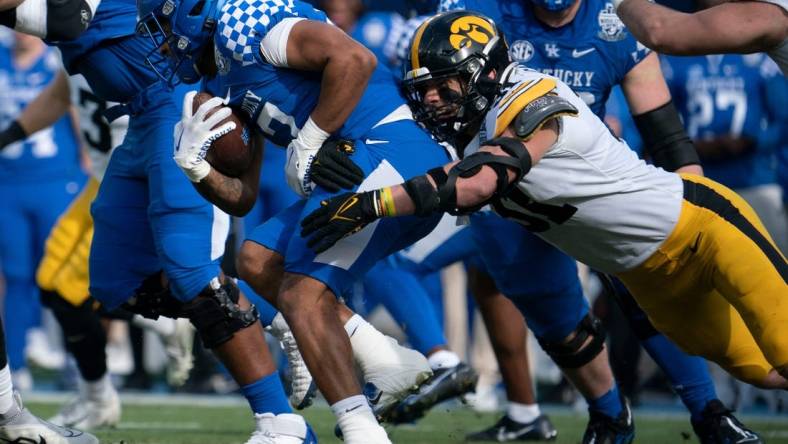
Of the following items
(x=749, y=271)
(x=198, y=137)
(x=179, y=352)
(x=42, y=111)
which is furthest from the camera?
(x=42, y=111)

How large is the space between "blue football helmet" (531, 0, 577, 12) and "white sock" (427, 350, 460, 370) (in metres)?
1.67

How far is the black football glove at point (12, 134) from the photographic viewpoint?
673 cm

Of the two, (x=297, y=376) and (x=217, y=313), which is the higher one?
(x=217, y=313)

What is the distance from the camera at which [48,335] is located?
1175 centimetres

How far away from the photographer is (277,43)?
462 centimetres

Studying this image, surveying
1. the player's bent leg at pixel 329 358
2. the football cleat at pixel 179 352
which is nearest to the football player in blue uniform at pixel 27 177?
the football cleat at pixel 179 352

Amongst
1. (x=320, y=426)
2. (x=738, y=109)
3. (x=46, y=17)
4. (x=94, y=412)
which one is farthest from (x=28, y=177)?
(x=46, y=17)

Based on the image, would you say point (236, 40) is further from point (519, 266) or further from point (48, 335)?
point (48, 335)

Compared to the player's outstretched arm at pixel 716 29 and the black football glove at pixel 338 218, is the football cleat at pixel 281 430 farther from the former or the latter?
the player's outstretched arm at pixel 716 29

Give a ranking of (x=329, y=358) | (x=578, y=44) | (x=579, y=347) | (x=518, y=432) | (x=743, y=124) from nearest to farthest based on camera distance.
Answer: (x=329, y=358) < (x=579, y=347) < (x=578, y=44) < (x=518, y=432) < (x=743, y=124)

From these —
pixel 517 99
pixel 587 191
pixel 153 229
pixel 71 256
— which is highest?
pixel 517 99

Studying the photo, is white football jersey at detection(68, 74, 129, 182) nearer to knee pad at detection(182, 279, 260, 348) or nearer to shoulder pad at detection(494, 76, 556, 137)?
knee pad at detection(182, 279, 260, 348)

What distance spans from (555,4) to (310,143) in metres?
1.43

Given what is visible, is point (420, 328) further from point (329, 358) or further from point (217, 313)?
point (329, 358)
